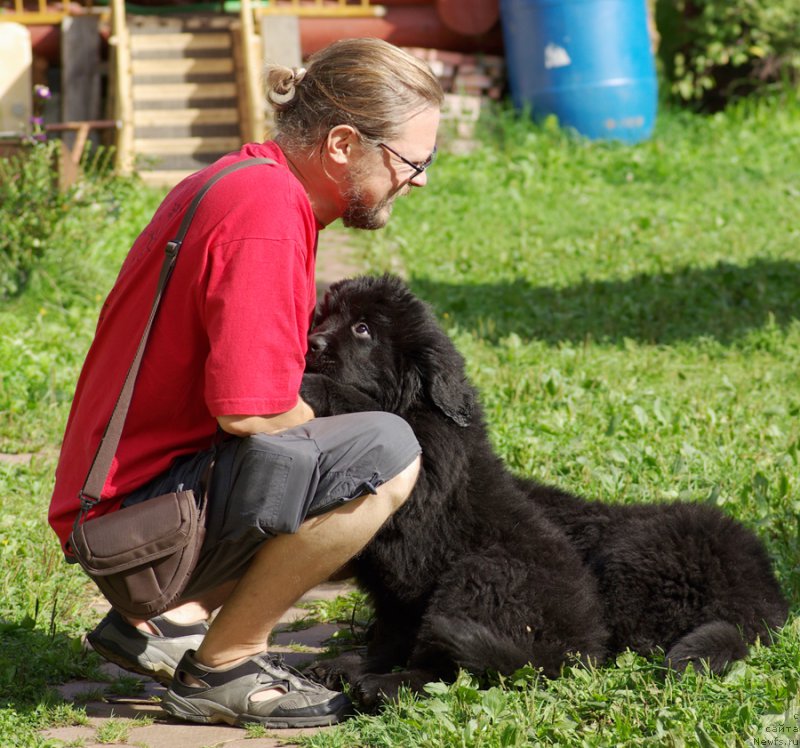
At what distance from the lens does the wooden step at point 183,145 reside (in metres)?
10.6

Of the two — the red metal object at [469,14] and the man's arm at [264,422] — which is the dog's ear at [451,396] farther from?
the red metal object at [469,14]

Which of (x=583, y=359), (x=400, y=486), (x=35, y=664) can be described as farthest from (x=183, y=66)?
(x=400, y=486)

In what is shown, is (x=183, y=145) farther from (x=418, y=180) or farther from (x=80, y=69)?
(x=418, y=180)

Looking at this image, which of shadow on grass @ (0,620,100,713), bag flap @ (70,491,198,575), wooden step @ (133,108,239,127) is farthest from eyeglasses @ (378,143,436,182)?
wooden step @ (133,108,239,127)

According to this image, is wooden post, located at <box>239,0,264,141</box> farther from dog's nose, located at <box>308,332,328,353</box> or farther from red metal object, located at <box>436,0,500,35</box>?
dog's nose, located at <box>308,332,328,353</box>

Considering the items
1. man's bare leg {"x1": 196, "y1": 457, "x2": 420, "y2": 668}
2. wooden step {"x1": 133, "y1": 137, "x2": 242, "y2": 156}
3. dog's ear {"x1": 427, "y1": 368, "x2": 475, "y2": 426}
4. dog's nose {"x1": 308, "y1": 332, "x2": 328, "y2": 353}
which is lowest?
man's bare leg {"x1": 196, "y1": 457, "x2": 420, "y2": 668}

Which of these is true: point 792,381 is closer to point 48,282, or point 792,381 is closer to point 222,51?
point 48,282

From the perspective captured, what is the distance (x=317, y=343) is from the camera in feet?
10.1

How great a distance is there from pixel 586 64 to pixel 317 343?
9173 mm

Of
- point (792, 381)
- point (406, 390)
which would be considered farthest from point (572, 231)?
point (406, 390)

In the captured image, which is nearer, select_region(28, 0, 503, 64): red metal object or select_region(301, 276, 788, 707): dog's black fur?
select_region(301, 276, 788, 707): dog's black fur

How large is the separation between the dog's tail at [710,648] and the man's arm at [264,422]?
1.15 m

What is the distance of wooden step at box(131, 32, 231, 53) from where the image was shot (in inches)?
454

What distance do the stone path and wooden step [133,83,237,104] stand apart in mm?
8433
